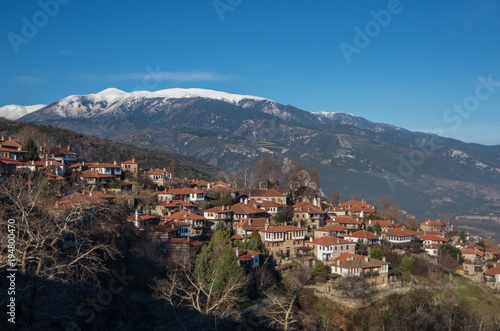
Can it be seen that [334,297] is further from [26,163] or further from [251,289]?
[26,163]

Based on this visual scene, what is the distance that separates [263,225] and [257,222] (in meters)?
1.07

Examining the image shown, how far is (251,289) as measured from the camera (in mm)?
37719

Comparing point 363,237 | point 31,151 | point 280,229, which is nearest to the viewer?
point 280,229

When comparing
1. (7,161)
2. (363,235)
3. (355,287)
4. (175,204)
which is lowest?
(355,287)

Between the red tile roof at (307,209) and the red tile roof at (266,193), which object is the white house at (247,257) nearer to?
the red tile roof at (307,209)

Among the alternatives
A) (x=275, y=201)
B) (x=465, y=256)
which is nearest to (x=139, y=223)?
(x=275, y=201)

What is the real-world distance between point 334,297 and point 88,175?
111 ft

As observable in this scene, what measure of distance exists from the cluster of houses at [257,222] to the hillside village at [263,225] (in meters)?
0.11

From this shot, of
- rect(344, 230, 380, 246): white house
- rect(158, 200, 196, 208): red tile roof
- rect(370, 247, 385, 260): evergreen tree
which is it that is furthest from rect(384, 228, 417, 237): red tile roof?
rect(158, 200, 196, 208): red tile roof

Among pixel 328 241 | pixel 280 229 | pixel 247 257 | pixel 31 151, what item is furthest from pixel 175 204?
pixel 31 151

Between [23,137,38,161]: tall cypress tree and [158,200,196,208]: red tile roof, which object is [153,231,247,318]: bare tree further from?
[23,137,38,161]: tall cypress tree

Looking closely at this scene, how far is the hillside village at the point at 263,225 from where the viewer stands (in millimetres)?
42531

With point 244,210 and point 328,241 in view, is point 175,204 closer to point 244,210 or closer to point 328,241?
point 244,210

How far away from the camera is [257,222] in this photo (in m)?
50.7
